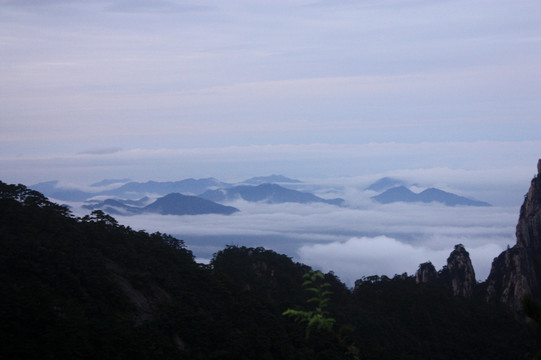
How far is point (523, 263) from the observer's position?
75.7m

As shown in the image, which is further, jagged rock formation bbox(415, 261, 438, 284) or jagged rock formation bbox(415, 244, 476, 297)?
jagged rock formation bbox(415, 261, 438, 284)

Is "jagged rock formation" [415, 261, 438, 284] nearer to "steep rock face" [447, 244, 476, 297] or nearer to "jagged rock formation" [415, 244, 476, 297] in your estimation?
"jagged rock formation" [415, 244, 476, 297]

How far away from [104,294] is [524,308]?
2563cm

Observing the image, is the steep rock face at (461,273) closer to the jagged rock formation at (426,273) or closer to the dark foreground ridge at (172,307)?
the jagged rock formation at (426,273)

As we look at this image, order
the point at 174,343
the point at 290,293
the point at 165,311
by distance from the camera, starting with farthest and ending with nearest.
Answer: the point at 290,293 < the point at 165,311 < the point at 174,343

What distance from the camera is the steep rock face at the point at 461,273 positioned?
81688mm

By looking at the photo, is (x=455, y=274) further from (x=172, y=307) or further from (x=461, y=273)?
(x=172, y=307)

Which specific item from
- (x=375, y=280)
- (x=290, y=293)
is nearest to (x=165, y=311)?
(x=290, y=293)

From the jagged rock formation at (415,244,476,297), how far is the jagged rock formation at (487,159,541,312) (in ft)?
9.88

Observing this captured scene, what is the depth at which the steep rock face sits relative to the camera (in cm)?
8169

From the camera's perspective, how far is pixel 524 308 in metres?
14.8

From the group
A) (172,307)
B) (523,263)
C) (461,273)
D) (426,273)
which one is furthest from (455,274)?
(172,307)

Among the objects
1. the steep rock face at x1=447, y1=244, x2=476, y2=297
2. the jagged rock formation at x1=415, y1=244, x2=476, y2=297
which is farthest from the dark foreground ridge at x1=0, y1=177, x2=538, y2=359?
the jagged rock formation at x1=415, y1=244, x2=476, y2=297

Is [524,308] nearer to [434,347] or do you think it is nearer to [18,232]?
[18,232]
